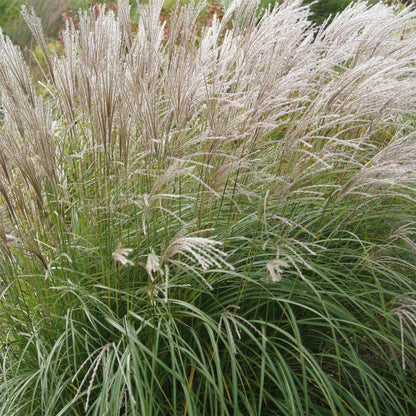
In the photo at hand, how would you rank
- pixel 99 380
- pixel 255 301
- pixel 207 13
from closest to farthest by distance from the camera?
pixel 99 380, pixel 255 301, pixel 207 13

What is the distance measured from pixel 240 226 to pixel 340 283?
0.48m

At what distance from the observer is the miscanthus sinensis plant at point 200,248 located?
6.63 feet

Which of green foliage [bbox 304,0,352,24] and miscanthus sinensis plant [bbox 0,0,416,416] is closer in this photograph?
miscanthus sinensis plant [bbox 0,0,416,416]

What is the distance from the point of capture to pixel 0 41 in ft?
7.17

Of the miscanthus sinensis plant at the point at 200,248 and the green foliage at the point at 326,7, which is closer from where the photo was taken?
the miscanthus sinensis plant at the point at 200,248

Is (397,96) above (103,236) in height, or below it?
above

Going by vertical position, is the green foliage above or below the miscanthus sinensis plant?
below

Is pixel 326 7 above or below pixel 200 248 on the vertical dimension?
below

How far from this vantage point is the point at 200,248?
2262 mm

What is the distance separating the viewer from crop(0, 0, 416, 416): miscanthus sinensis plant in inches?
79.5

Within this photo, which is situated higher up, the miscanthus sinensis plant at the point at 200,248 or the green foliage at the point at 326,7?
the miscanthus sinensis plant at the point at 200,248

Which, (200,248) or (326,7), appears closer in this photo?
(200,248)

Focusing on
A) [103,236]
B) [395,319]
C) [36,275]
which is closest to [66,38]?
[103,236]

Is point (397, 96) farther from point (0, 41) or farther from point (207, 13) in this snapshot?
point (207, 13)
